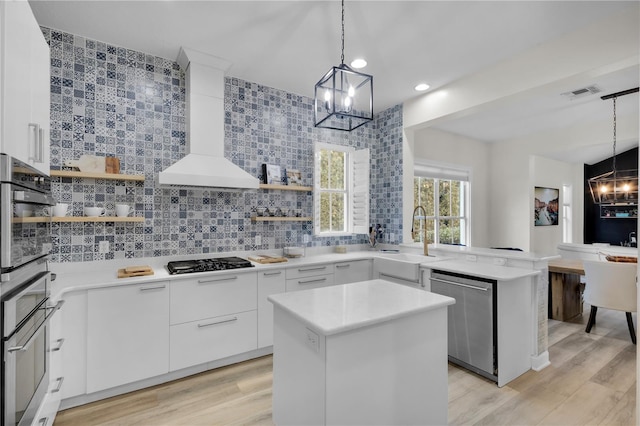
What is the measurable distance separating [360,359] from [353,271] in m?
2.10

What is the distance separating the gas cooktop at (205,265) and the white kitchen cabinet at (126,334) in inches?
7.1

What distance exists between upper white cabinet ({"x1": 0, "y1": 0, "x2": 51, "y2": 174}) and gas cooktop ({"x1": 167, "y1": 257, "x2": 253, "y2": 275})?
1.18m

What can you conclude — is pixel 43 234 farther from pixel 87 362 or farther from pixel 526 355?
pixel 526 355

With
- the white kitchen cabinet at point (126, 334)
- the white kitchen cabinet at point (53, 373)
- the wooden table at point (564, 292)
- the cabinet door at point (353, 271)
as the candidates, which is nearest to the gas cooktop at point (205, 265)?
the white kitchen cabinet at point (126, 334)

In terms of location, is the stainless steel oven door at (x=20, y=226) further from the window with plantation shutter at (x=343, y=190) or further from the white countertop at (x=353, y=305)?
the window with plantation shutter at (x=343, y=190)

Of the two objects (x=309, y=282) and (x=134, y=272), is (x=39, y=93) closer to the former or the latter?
(x=134, y=272)

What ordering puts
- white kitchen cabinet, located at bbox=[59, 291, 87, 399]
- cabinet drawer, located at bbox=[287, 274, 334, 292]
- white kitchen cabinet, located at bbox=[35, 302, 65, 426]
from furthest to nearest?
cabinet drawer, located at bbox=[287, 274, 334, 292]
white kitchen cabinet, located at bbox=[59, 291, 87, 399]
white kitchen cabinet, located at bbox=[35, 302, 65, 426]

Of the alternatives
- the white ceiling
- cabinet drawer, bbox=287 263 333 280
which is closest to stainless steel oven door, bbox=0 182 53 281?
the white ceiling

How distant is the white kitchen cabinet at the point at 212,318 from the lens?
2.54 m

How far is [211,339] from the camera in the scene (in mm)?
2676

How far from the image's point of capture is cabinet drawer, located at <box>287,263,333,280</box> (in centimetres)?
315

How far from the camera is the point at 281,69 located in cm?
323

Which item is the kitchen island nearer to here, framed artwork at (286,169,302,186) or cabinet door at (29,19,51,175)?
cabinet door at (29,19,51,175)

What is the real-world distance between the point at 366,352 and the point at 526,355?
1.98 m
